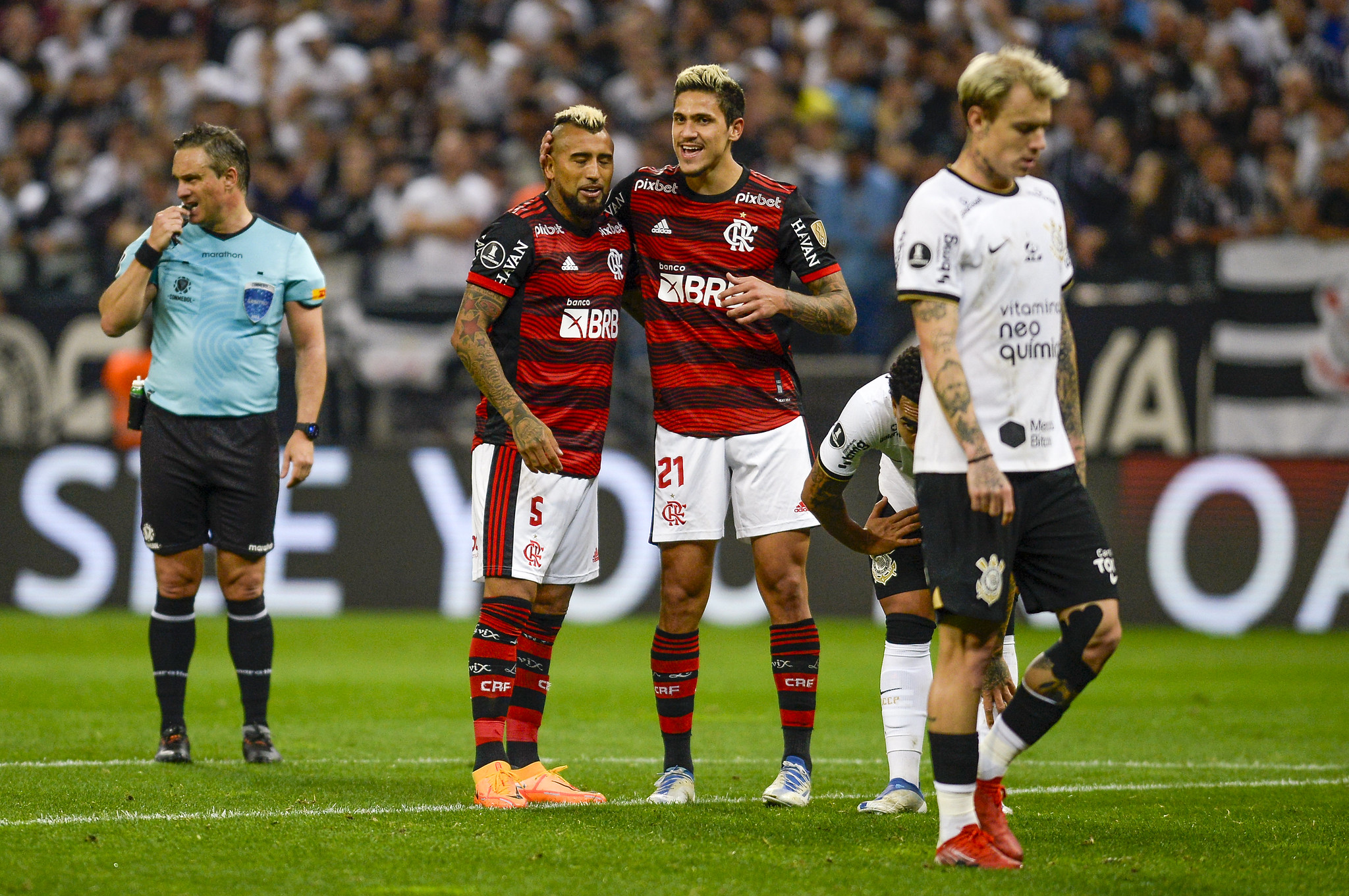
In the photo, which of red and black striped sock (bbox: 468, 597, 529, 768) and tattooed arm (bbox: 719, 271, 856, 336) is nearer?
tattooed arm (bbox: 719, 271, 856, 336)

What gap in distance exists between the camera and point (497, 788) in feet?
19.2

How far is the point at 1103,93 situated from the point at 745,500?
11.1 m

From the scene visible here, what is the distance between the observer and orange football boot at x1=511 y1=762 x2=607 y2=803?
5980mm

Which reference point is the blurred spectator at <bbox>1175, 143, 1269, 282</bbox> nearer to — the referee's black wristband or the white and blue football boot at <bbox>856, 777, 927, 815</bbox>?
the white and blue football boot at <bbox>856, 777, 927, 815</bbox>

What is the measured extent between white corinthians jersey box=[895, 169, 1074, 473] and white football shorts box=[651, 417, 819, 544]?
1.38 meters

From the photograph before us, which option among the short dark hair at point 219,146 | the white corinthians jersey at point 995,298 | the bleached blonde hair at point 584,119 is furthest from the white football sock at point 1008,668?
the short dark hair at point 219,146

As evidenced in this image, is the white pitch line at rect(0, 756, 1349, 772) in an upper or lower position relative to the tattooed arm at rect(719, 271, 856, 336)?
lower

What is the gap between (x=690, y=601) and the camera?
6.21 meters

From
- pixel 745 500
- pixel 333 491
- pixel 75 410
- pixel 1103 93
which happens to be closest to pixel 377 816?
pixel 745 500

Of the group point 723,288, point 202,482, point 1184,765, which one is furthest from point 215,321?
point 1184,765

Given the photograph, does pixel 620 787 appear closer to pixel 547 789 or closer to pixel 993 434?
pixel 547 789

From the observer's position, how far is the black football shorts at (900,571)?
5.95 metres

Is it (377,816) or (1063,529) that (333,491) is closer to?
(377,816)

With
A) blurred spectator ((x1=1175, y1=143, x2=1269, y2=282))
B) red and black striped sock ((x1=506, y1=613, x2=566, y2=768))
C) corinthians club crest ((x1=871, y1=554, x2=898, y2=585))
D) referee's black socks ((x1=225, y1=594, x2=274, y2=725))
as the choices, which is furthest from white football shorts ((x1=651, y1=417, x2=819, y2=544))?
blurred spectator ((x1=1175, y1=143, x2=1269, y2=282))
